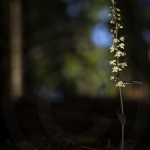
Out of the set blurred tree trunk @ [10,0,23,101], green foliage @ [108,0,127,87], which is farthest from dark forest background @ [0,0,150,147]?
green foliage @ [108,0,127,87]

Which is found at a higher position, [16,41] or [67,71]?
[16,41]

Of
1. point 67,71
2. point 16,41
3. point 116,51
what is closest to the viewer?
point 116,51

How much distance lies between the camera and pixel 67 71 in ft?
65.7

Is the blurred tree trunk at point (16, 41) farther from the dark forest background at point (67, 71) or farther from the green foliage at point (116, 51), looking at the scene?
the green foliage at point (116, 51)

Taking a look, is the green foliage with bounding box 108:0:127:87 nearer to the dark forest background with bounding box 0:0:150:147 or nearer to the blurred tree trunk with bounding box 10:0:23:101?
the dark forest background with bounding box 0:0:150:147

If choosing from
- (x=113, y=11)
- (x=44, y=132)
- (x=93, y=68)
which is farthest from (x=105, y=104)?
(x=93, y=68)

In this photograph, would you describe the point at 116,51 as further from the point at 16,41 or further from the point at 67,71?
the point at 67,71

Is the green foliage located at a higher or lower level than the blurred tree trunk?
lower

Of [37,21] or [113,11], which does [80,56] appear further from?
[113,11]

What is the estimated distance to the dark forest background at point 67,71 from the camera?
5.30m

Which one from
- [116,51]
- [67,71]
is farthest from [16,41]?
[116,51]

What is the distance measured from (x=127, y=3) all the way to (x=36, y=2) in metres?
4.90

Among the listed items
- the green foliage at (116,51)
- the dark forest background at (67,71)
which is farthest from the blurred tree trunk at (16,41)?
the green foliage at (116,51)

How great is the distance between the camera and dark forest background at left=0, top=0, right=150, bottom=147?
5305 millimetres
